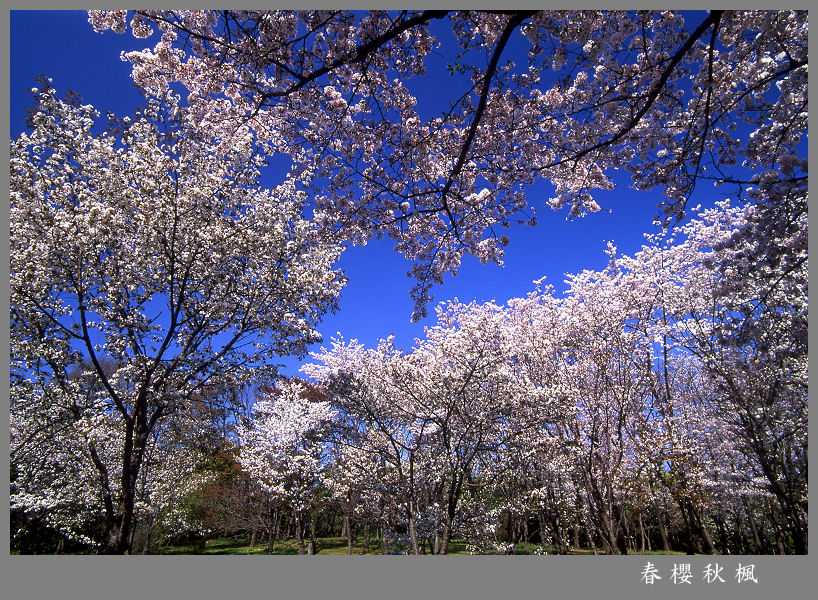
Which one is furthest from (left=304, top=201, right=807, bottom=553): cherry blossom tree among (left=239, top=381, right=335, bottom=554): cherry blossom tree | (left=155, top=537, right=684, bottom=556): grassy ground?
(left=155, top=537, right=684, bottom=556): grassy ground

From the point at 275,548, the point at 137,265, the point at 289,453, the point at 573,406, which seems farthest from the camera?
the point at 275,548

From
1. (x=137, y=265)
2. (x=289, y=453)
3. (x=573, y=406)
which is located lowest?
(x=289, y=453)

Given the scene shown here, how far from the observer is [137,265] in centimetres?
680

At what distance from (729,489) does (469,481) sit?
402 inches

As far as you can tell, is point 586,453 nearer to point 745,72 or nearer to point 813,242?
point 813,242

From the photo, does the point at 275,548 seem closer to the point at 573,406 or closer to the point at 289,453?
the point at 289,453

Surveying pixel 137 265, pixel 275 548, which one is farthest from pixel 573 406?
pixel 275 548

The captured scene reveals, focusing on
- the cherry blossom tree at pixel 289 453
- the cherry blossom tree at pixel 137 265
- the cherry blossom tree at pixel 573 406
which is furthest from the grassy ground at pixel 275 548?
the cherry blossom tree at pixel 137 265

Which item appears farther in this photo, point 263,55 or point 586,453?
point 586,453

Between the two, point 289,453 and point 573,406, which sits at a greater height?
point 573,406

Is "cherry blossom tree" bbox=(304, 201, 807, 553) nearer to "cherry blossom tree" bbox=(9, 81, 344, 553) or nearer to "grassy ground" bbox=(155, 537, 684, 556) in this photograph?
"cherry blossom tree" bbox=(9, 81, 344, 553)

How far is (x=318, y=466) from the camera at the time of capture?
13078 millimetres

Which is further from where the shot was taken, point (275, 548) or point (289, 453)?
point (275, 548)

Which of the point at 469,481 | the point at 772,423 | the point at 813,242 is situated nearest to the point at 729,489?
the point at 772,423
